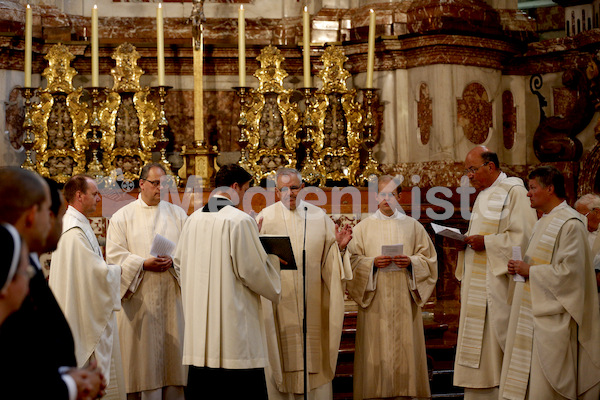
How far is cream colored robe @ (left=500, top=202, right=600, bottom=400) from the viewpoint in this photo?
5527 millimetres

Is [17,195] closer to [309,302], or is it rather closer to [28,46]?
[309,302]

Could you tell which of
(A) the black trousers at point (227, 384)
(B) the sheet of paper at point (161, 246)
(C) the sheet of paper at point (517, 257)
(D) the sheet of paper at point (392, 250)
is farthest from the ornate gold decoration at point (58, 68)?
(C) the sheet of paper at point (517, 257)

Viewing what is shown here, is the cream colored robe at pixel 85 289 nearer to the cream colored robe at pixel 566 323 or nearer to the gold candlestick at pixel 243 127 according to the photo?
the gold candlestick at pixel 243 127

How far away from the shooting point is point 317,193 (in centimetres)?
763

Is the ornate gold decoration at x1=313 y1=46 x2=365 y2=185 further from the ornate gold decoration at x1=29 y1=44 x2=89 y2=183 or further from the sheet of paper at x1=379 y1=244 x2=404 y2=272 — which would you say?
the ornate gold decoration at x1=29 y1=44 x2=89 y2=183

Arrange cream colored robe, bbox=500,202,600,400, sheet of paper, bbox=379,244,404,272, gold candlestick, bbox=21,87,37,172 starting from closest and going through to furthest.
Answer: cream colored robe, bbox=500,202,600,400 → sheet of paper, bbox=379,244,404,272 → gold candlestick, bbox=21,87,37,172

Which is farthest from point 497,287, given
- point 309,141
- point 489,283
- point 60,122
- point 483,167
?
point 60,122

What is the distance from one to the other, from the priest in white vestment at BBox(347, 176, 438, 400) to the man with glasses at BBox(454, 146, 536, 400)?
340 millimetres

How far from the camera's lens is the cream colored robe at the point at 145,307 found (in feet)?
21.2

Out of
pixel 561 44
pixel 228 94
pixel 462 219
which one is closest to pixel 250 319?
pixel 462 219

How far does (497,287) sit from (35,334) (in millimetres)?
4224

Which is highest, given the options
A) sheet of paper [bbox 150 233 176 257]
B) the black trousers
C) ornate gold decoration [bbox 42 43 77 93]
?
ornate gold decoration [bbox 42 43 77 93]

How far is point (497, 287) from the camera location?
640cm

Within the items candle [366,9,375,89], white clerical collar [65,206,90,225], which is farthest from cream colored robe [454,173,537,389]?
white clerical collar [65,206,90,225]
